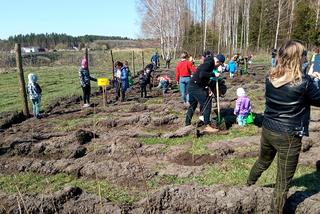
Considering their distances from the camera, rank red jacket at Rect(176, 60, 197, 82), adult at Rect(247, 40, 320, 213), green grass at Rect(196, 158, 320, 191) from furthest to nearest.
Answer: red jacket at Rect(176, 60, 197, 82), green grass at Rect(196, 158, 320, 191), adult at Rect(247, 40, 320, 213)

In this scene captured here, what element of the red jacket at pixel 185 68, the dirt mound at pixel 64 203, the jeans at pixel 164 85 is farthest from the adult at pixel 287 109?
the jeans at pixel 164 85

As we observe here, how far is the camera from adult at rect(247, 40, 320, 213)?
3539 millimetres

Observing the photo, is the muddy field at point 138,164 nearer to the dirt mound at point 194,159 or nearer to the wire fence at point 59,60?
the dirt mound at point 194,159

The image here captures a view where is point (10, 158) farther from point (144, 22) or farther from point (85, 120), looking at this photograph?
point (144, 22)

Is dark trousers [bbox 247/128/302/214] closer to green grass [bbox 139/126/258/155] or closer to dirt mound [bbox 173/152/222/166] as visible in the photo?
dirt mound [bbox 173/152/222/166]

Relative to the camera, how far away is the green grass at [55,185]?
5113 mm

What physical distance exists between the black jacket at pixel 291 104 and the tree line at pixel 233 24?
38.2m

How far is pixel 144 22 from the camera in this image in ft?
170

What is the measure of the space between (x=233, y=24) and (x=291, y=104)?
1729 inches

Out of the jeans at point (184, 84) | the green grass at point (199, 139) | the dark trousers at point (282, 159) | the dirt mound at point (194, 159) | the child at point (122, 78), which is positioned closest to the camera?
the dark trousers at point (282, 159)

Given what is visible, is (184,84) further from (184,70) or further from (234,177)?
(234,177)

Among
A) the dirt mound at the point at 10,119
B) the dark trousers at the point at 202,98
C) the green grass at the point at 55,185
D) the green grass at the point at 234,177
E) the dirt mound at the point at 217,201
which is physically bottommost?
the dirt mound at the point at 10,119

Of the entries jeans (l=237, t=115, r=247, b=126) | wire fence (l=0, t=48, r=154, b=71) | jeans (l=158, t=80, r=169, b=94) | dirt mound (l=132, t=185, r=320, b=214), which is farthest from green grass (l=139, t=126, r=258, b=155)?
wire fence (l=0, t=48, r=154, b=71)

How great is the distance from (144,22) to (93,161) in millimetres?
46986
